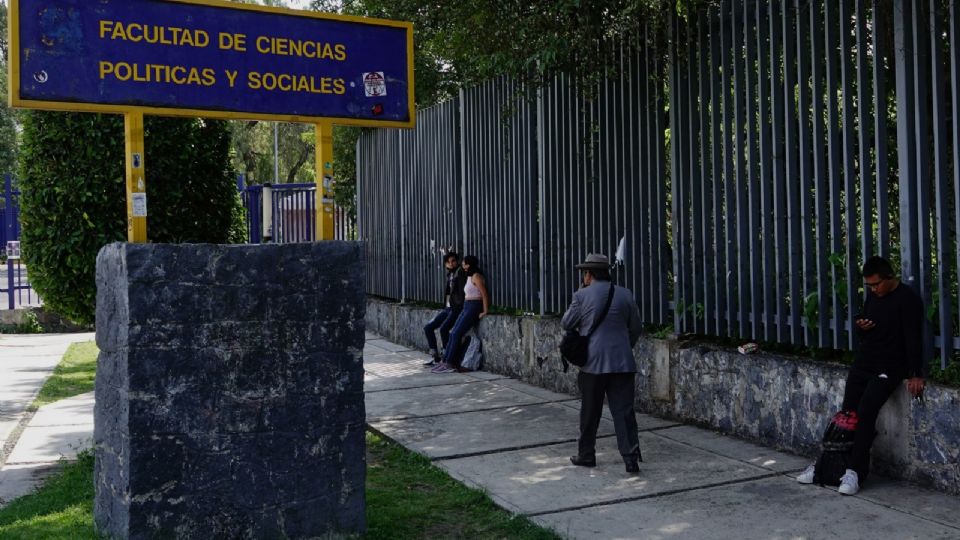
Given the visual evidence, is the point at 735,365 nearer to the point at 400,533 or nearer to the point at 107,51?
the point at 400,533

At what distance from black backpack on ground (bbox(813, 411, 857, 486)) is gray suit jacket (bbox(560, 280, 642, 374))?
1.32 metres

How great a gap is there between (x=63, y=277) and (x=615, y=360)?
5073mm

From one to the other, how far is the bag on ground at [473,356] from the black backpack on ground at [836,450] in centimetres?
586

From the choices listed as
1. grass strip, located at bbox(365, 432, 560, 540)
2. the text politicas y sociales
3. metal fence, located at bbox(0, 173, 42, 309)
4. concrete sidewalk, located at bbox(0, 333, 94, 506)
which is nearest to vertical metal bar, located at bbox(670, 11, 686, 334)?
grass strip, located at bbox(365, 432, 560, 540)

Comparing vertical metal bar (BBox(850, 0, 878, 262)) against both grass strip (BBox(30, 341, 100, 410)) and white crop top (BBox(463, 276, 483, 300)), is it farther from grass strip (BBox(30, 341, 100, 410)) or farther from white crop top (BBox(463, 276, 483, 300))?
grass strip (BBox(30, 341, 100, 410))

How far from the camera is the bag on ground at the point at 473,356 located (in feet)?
36.3

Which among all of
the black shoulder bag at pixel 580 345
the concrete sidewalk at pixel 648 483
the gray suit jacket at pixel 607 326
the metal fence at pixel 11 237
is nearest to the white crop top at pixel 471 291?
the concrete sidewalk at pixel 648 483

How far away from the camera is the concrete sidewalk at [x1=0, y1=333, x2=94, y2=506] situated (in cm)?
636

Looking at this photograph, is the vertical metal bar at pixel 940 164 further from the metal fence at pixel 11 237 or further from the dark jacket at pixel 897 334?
the metal fence at pixel 11 237

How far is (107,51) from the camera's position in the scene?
451 cm

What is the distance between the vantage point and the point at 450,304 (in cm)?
1145

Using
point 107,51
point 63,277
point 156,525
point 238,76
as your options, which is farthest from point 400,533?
point 63,277

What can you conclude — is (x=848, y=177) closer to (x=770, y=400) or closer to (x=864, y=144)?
(x=864, y=144)

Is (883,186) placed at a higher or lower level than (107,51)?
lower
